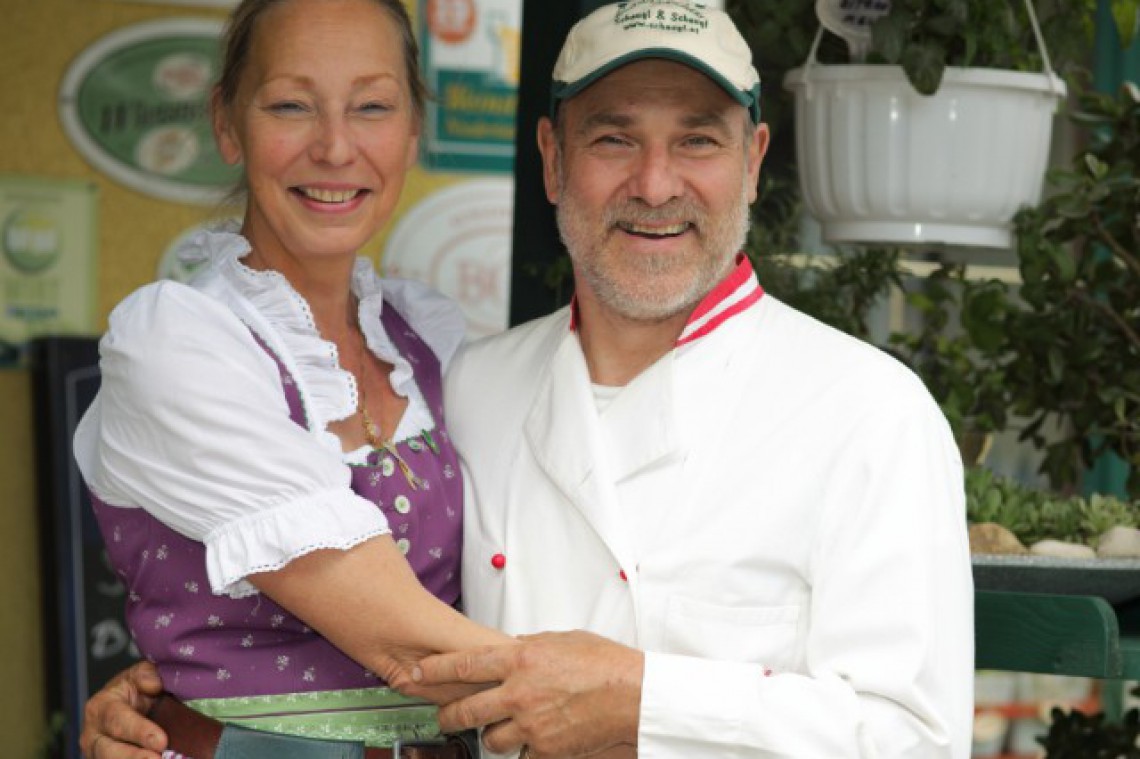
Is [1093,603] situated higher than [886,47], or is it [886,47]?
[886,47]

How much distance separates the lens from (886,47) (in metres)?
2.41

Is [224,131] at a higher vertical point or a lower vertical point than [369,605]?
higher

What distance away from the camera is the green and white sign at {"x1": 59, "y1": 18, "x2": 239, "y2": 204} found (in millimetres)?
4094

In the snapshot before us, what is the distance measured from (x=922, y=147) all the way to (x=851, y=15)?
0.70 ft

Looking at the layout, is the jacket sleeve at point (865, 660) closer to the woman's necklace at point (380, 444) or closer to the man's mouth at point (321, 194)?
the woman's necklace at point (380, 444)

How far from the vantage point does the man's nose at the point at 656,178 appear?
81.7 inches

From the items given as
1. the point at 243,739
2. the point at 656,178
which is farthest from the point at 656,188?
the point at 243,739

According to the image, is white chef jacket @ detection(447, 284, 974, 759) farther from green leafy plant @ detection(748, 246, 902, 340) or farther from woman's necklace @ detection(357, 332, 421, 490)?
green leafy plant @ detection(748, 246, 902, 340)

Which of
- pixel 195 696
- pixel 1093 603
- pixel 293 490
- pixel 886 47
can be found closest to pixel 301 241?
pixel 293 490

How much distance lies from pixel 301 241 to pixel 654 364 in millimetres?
444

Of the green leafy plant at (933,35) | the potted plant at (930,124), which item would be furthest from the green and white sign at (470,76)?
the potted plant at (930,124)

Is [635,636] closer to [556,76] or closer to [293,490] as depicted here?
[293,490]

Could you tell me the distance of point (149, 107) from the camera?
4.14 m

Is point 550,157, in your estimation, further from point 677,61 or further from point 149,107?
point 149,107
